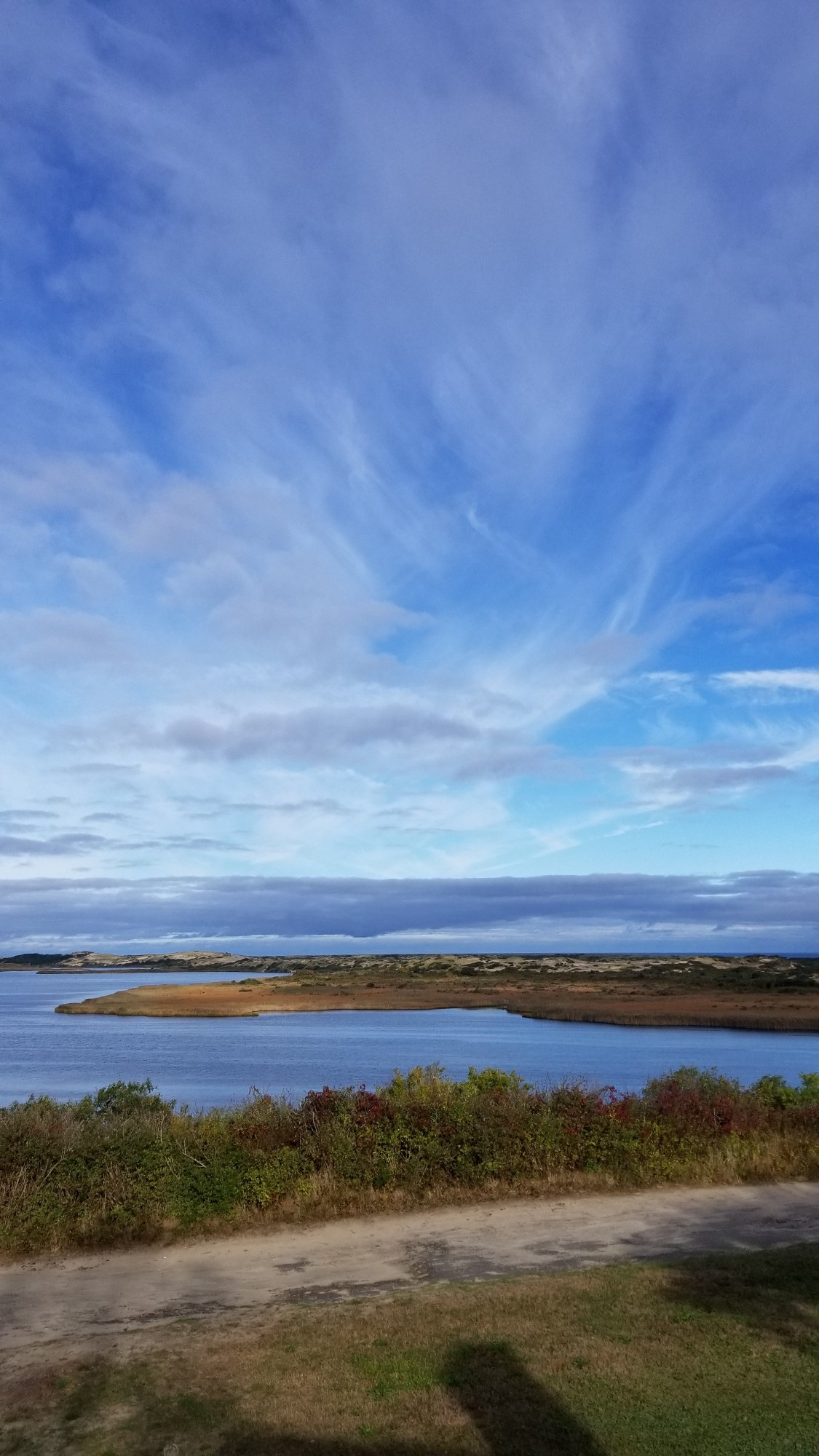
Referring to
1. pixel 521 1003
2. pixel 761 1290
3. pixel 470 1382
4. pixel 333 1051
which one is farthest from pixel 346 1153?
pixel 521 1003

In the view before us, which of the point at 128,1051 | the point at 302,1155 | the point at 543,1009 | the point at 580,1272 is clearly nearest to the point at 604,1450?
the point at 580,1272

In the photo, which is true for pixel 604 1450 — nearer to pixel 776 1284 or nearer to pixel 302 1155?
pixel 776 1284

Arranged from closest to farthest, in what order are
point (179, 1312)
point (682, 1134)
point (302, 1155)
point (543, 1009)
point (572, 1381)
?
1. point (572, 1381)
2. point (179, 1312)
3. point (302, 1155)
4. point (682, 1134)
5. point (543, 1009)

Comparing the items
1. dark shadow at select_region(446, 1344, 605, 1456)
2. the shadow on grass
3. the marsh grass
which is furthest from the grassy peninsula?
the shadow on grass

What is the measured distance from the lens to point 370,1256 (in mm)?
11914

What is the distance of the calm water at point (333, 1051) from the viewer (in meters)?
37.6

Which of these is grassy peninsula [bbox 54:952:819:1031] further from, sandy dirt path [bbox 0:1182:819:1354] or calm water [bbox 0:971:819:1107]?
sandy dirt path [bbox 0:1182:819:1354]

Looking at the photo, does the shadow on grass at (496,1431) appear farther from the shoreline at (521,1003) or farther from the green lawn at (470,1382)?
the shoreline at (521,1003)

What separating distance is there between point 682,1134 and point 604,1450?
992cm

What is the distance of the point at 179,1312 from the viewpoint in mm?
10078

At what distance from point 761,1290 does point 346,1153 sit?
626cm

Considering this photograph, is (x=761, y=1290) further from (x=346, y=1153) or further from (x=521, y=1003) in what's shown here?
(x=521, y=1003)

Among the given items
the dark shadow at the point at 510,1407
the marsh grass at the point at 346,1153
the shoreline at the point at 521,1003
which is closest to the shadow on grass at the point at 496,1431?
the dark shadow at the point at 510,1407

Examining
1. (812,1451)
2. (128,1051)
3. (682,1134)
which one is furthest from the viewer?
(128,1051)
